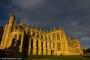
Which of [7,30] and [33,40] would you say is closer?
[33,40]

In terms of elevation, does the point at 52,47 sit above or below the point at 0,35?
below

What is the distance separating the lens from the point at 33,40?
226 ft

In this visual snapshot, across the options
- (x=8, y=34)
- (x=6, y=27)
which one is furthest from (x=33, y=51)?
(x=6, y=27)

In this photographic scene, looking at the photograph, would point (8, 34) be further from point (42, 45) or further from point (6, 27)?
point (42, 45)

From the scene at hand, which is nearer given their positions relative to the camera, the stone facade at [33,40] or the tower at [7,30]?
the stone facade at [33,40]

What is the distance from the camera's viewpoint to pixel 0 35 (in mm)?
75375

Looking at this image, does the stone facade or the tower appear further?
the tower

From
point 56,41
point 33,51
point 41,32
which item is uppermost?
point 41,32

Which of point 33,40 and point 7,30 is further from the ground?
point 7,30

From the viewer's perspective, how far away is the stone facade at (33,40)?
65.6 meters

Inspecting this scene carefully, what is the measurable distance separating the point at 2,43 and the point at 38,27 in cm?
2278

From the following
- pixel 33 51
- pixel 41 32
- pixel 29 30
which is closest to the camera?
pixel 33 51

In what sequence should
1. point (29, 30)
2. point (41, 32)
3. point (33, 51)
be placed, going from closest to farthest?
point (33, 51) < point (29, 30) < point (41, 32)

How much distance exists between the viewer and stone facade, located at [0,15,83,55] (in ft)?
215
